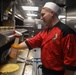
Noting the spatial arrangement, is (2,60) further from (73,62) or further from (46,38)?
(73,62)

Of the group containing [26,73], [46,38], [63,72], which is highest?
[46,38]

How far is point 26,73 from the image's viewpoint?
2361 millimetres

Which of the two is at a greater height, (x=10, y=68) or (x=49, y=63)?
(x=49, y=63)

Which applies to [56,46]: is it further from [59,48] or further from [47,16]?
[47,16]

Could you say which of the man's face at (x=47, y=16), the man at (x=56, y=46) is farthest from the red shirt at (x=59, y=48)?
the man's face at (x=47, y=16)

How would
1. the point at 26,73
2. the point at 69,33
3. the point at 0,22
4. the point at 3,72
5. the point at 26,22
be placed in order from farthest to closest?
the point at 26,22 < the point at 0,22 < the point at 26,73 < the point at 3,72 < the point at 69,33

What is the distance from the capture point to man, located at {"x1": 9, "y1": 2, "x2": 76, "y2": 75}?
1.70m

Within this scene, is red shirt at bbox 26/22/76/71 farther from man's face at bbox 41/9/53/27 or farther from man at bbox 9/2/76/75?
man's face at bbox 41/9/53/27

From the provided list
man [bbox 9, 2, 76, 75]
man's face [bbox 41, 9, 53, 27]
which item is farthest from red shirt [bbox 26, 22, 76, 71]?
man's face [bbox 41, 9, 53, 27]

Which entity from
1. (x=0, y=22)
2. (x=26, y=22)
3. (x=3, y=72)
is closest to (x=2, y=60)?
(x=3, y=72)

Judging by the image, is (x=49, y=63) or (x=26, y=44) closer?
(x=49, y=63)

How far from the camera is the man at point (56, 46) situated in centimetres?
170

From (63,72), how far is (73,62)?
238 millimetres

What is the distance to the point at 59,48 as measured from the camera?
1.77m
